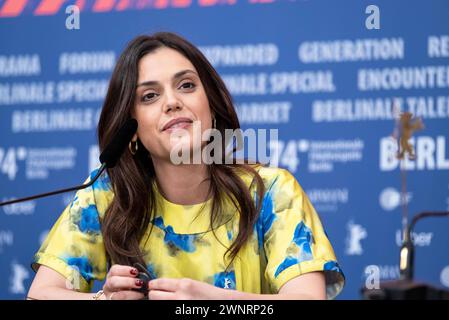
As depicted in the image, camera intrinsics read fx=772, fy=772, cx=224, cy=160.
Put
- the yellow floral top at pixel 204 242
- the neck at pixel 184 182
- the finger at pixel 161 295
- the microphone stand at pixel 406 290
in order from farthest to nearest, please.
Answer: the neck at pixel 184 182, the yellow floral top at pixel 204 242, the finger at pixel 161 295, the microphone stand at pixel 406 290

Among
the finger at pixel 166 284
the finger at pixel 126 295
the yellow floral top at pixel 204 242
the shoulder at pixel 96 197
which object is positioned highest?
the shoulder at pixel 96 197

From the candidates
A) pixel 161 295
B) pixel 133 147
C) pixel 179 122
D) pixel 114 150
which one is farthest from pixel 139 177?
pixel 161 295

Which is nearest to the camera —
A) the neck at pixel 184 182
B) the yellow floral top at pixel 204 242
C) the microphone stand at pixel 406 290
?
the microphone stand at pixel 406 290

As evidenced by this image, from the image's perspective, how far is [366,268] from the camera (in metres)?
2.93

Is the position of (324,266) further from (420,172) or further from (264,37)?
(264,37)

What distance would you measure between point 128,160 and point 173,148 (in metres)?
0.19

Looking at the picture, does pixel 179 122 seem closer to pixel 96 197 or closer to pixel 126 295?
pixel 96 197

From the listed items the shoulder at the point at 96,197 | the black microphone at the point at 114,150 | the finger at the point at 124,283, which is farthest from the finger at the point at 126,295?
the shoulder at the point at 96,197

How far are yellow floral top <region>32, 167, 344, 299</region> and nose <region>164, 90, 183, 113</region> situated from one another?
0.27 metres

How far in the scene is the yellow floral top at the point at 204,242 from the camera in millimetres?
1899

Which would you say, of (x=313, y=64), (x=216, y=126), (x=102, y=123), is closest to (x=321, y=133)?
(x=313, y=64)

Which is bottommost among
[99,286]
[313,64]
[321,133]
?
[99,286]

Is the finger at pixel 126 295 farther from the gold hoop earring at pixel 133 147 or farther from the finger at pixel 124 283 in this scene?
the gold hoop earring at pixel 133 147

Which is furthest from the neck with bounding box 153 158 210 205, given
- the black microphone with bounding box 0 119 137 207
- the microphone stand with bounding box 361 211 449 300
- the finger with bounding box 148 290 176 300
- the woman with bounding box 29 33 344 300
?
the microphone stand with bounding box 361 211 449 300
